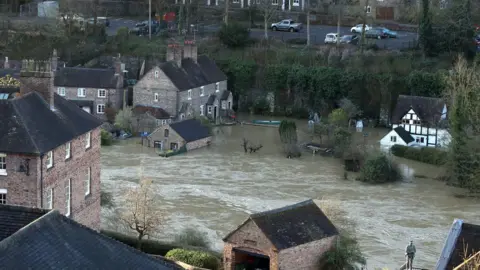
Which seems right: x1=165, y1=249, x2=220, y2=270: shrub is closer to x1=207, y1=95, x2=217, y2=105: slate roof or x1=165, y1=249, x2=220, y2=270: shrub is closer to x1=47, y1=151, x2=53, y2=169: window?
x1=47, y1=151, x2=53, y2=169: window

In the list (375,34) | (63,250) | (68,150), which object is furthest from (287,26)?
(63,250)

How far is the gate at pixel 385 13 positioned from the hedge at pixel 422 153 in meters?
23.7

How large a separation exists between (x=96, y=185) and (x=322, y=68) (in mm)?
30986

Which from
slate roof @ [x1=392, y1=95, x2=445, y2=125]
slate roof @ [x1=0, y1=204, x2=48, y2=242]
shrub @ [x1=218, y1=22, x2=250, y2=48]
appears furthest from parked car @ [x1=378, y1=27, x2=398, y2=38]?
slate roof @ [x1=0, y1=204, x2=48, y2=242]

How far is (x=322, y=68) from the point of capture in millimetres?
63844

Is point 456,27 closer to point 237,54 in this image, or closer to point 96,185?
point 237,54

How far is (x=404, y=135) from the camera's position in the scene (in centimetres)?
5378

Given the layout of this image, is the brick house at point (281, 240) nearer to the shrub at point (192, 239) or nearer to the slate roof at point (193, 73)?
the shrub at point (192, 239)

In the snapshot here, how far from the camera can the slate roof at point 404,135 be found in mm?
53500

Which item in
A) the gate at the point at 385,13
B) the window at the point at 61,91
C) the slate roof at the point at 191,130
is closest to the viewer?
the slate roof at the point at 191,130

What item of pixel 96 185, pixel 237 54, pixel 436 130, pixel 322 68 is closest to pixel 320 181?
pixel 436 130

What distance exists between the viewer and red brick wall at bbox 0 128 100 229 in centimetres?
3091

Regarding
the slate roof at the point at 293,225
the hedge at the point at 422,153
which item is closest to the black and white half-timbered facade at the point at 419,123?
the hedge at the point at 422,153

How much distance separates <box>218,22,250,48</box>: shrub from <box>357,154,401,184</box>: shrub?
23675mm
